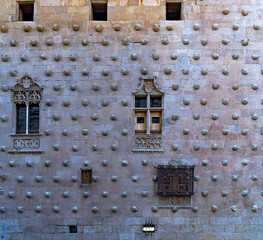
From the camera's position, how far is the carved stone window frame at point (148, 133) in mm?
9969

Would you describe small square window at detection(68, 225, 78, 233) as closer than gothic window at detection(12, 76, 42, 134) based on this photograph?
Yes

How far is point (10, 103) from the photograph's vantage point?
33.1ft

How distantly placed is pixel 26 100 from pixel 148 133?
11.0ft

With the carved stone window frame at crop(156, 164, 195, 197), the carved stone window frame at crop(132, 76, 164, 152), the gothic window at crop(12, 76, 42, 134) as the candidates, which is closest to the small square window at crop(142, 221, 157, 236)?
the carved stone window frame at crop(156, 164, 195, 197)

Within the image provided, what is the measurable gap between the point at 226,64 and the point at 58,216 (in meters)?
6.01

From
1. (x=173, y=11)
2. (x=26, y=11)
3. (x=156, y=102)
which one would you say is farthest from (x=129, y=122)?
(x=26, y=11)

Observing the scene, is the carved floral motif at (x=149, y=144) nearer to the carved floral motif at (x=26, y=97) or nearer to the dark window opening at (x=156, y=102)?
the dark window opening at (x=156, y=102)

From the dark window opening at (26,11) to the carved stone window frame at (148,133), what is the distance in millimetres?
3665

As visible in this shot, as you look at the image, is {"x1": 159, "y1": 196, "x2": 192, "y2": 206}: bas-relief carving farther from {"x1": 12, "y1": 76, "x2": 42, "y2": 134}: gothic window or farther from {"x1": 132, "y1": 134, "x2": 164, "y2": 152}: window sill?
→ {"x1": 12, "y1": 76, "x2": 42, "y2": 134}: gothic window

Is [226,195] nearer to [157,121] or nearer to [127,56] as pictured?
[157,121]

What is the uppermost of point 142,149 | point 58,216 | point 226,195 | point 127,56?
point 127,56

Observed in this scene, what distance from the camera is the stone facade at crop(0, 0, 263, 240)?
9914 mm

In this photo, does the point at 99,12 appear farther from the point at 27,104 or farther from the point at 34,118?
the point at 34,118

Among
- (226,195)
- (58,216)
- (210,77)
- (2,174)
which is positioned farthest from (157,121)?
(2,174)
